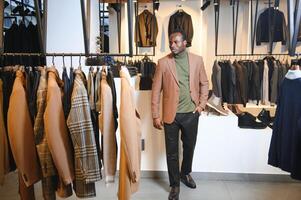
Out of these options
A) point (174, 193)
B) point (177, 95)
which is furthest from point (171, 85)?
point (174, 193)

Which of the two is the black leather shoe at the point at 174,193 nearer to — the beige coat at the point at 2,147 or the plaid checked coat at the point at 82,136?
the plaid checked coat at the point at 82,136

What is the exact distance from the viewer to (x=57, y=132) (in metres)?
1.39

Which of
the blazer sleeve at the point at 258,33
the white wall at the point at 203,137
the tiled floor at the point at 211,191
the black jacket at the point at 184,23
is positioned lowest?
the tiled floor at the point at 211,191

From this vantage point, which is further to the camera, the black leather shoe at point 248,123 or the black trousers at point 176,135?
the black leather shoe at point 248,123

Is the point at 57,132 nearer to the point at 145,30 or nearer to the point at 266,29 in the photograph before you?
the point at 145,30

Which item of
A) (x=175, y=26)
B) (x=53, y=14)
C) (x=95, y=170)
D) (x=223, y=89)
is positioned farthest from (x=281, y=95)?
(x=175, y=26)

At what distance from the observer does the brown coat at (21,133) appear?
1.42 metres

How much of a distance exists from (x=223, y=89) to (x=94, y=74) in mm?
2253

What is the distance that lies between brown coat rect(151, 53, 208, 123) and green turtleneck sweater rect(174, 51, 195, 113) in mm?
32

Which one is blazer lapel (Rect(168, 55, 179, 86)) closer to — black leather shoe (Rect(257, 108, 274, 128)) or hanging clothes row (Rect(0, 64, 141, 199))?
hanging clothes row (Rect(0, 64, 141, 199))

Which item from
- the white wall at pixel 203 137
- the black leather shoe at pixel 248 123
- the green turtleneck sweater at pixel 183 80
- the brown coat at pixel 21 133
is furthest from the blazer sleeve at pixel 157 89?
the brown coat at pixel 21 133

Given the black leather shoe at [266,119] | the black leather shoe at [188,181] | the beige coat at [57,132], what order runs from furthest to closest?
1. the black leather shoe at [266,119]
2. the black leather shoe at [188,181]
3. the beige coat at [57,132]

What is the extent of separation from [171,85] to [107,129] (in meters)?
1.17

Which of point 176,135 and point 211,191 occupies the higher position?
point 176,135
